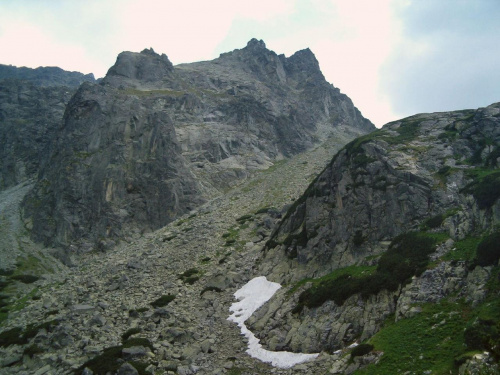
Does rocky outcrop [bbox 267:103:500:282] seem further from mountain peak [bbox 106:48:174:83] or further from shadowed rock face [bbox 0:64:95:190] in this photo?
mountain peak [bbox 106:48:174:83]

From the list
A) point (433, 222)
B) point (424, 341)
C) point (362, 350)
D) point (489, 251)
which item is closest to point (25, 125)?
point (433, 222)

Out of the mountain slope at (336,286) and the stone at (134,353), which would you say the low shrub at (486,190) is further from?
the stone at (134,353)

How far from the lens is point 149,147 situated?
3029 inches

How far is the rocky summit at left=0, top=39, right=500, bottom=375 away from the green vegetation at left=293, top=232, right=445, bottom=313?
0.44 feet

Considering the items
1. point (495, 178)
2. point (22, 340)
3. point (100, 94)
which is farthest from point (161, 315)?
point (100, 94)

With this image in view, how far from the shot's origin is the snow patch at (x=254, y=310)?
79.9 ft

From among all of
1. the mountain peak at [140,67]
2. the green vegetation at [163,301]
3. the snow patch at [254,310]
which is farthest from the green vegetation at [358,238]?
the mountain peak at [140,67]

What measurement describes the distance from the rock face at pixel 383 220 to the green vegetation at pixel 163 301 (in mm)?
9622

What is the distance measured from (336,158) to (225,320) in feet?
73.7

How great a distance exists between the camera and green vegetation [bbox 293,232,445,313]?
24.8 m

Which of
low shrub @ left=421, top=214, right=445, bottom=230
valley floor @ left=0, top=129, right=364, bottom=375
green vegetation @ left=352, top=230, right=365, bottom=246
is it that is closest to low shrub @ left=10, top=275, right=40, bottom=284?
valley floor @ left=0, top=129, right=364, bottom=375

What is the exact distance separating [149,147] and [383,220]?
183 feet

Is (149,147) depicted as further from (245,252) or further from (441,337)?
(441,337)

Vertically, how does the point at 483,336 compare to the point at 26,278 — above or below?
below
